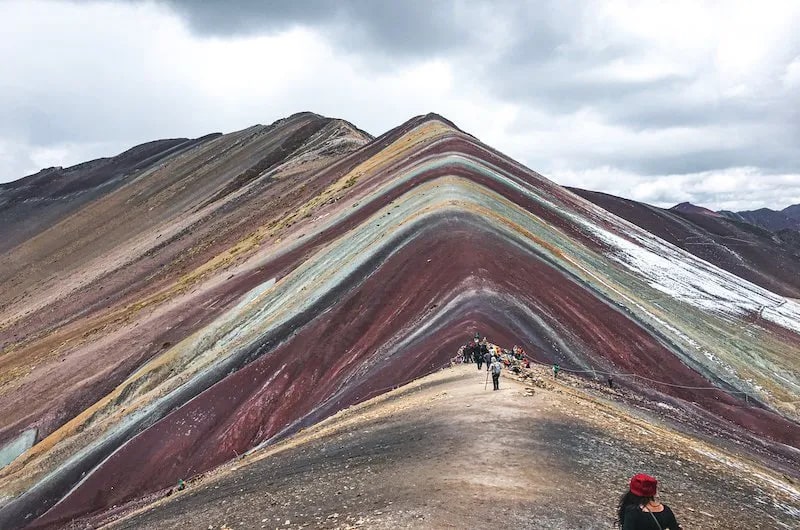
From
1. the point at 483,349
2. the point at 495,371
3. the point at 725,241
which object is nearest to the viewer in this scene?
the point at 495,371

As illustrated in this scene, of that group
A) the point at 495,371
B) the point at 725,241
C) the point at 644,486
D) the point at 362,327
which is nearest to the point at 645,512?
the point at 644,486

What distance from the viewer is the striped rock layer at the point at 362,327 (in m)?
29.8

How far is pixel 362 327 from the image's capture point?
33219mm

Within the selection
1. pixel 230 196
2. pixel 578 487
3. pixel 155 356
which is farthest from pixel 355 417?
pixel 230 196

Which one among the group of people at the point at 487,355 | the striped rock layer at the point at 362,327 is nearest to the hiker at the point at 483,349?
the group of people at the point at 487,355

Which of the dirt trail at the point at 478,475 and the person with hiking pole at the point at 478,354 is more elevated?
the person with hiking pole at the point at 478,354

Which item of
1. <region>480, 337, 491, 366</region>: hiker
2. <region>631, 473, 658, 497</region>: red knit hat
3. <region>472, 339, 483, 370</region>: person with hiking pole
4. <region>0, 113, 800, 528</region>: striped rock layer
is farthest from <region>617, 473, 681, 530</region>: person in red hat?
<region>0, 113, 800, 528</region>: striped rock layer

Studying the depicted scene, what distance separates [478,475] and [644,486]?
21.4ft

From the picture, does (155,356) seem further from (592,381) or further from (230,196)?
(230,196)

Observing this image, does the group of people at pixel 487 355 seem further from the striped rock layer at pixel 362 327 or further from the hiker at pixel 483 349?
the striped rock layer at pixel 362 327

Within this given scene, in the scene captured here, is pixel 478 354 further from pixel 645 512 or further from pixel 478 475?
pixel 645 512

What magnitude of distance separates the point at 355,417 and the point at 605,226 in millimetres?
53006

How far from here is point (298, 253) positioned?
171 feet

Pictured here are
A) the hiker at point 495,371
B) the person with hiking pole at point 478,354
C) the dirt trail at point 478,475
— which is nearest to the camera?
the dirt trail at point 478,475
